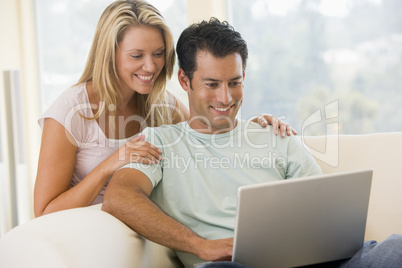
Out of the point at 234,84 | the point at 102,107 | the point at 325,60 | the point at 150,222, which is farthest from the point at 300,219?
the point at 325,60

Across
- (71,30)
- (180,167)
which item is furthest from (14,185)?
(180,167)

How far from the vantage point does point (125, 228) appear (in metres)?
1.39

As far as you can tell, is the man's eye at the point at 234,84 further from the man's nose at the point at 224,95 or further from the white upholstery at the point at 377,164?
the white upholstery at the point at 377,164

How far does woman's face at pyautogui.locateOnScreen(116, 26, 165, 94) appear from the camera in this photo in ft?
6.06

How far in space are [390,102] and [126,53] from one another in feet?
5.58

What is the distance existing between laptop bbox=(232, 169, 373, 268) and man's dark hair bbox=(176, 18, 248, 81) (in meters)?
0.70

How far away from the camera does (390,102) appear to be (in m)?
2.78

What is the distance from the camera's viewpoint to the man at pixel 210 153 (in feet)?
5.11

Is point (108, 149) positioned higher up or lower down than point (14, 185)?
higher up

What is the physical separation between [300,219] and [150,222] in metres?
0.47

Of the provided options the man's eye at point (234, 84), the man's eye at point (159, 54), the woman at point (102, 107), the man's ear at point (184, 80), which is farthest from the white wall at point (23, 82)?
the man's eye at point (234, 84)

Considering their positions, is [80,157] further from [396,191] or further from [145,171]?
[396,191]

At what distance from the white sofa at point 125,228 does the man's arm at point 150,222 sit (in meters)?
0.04

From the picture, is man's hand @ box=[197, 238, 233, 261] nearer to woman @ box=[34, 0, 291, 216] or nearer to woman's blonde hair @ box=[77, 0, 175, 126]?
woman @ box=[34, 0, 291, 216]
